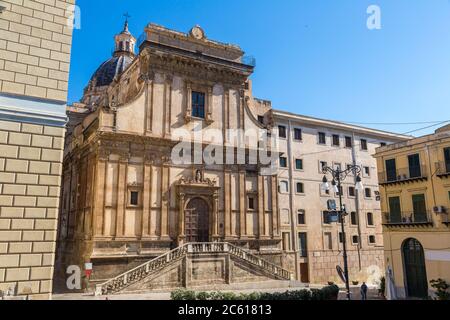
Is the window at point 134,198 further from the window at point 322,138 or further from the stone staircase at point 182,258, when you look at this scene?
the window at point 322,138

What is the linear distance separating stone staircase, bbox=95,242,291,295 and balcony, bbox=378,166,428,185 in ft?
32.7

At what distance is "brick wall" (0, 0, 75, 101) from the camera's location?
28.7ft

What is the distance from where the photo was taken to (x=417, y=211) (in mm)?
24203

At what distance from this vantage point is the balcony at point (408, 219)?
915 inches

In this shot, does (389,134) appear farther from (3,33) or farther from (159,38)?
(3,33)

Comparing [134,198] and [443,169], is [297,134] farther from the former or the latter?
[134,198]

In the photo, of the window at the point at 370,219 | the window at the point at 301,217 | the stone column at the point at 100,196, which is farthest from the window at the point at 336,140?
the stone column at the point at 100,196

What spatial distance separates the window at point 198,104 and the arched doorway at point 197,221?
260 inches

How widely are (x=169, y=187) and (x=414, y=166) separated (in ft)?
56.0

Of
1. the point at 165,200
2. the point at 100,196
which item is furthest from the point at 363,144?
the point at 100,196

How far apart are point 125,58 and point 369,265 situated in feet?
139

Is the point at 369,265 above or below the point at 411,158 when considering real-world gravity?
below
